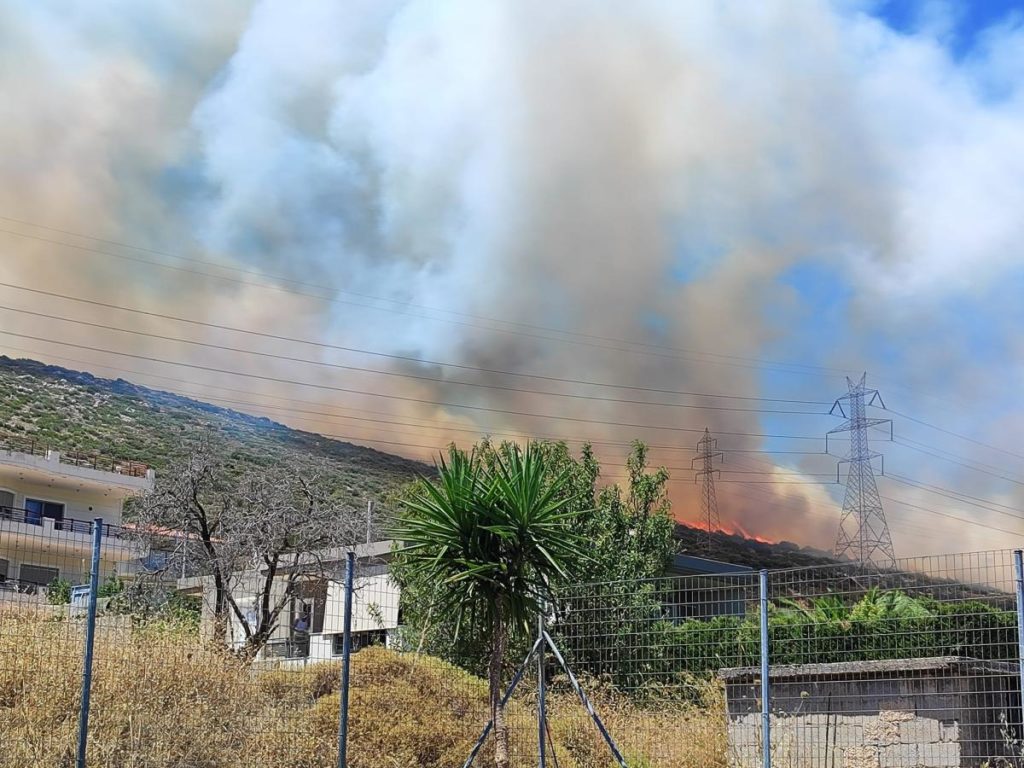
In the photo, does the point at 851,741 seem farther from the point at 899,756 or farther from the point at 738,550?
the point at 738,550

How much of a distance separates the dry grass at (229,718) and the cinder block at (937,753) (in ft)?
6.73

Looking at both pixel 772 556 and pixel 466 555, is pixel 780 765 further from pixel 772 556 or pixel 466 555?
pixel 772 556

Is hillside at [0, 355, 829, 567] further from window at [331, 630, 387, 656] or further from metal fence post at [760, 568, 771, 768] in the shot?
metal fence post at [760, 568, 771, 768]

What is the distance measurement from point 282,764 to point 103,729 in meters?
1.77

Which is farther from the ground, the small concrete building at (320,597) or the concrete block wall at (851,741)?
the small concrete building at (320,597)

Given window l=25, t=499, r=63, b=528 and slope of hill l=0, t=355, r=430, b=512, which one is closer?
window l=25, t=499, r=63, b=528

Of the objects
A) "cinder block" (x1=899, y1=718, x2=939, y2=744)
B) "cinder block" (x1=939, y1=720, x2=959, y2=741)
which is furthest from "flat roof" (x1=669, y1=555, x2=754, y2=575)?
"cinder block" (x1=939, y1=720, x2=959, y2=741)

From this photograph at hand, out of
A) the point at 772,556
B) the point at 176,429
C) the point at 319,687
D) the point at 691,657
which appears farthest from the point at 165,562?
the point at 772,556

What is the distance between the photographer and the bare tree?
25750 millimetres

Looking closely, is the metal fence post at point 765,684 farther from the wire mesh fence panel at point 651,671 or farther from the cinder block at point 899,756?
the cinder block at point 899,756

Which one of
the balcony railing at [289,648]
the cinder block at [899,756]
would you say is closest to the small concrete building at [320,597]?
the balcony railing at [289,648]

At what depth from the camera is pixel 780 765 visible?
1188 centimetres

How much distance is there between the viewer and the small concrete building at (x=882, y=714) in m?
10.8

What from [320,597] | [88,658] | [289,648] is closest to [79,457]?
[320,597]
